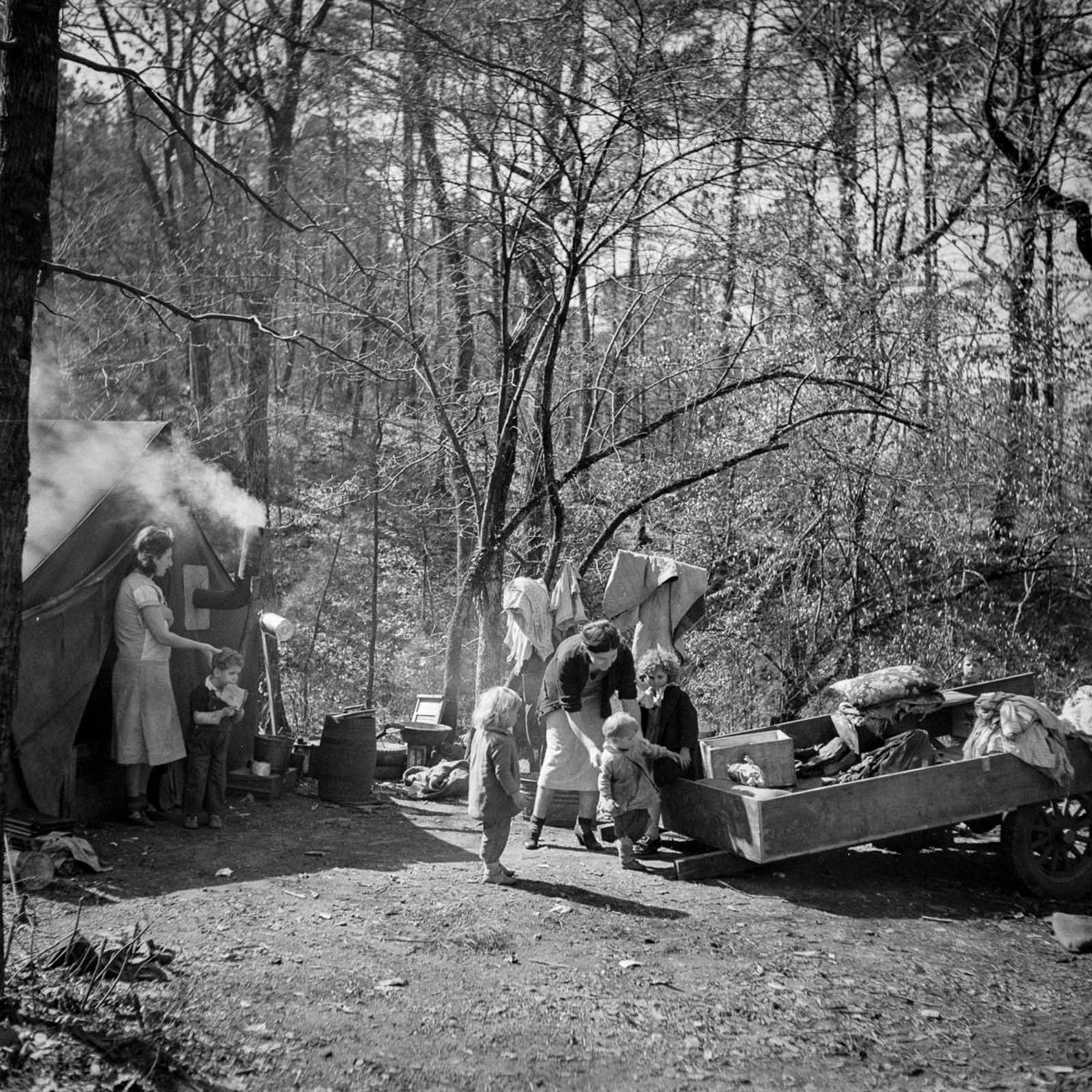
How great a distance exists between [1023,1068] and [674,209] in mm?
9794

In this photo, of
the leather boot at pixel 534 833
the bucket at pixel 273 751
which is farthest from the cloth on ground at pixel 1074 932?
the bucket at pixel 273 751

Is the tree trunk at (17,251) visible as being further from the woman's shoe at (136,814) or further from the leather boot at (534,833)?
the leather boot at (534,833)

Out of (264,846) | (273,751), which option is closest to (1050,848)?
(264,846)

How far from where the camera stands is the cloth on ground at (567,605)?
10398 millimetres

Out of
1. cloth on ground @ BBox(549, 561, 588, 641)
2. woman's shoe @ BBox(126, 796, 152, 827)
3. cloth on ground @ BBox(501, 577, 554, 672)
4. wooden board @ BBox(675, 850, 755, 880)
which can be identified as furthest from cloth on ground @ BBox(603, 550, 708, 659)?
woman's shoe @ BBox(126, 796, 152, 827)

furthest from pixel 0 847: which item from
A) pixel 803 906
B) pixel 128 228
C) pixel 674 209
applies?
pixel 128 228

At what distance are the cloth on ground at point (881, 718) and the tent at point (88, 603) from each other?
5.30 meters

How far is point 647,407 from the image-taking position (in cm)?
1598

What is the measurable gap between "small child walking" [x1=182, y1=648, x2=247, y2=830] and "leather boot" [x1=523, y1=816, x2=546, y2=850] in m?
2.37

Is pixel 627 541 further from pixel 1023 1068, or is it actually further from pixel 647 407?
pixel 1023 1068

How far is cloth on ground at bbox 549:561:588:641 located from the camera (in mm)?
10398

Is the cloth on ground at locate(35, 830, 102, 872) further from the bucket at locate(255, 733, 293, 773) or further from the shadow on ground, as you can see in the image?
the bucket at locate(255, 733, 293, 773)

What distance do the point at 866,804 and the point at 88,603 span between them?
572 cm

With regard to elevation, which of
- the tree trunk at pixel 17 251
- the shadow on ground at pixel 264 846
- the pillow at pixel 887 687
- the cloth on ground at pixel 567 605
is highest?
the tree trunk at pixel 17 251
